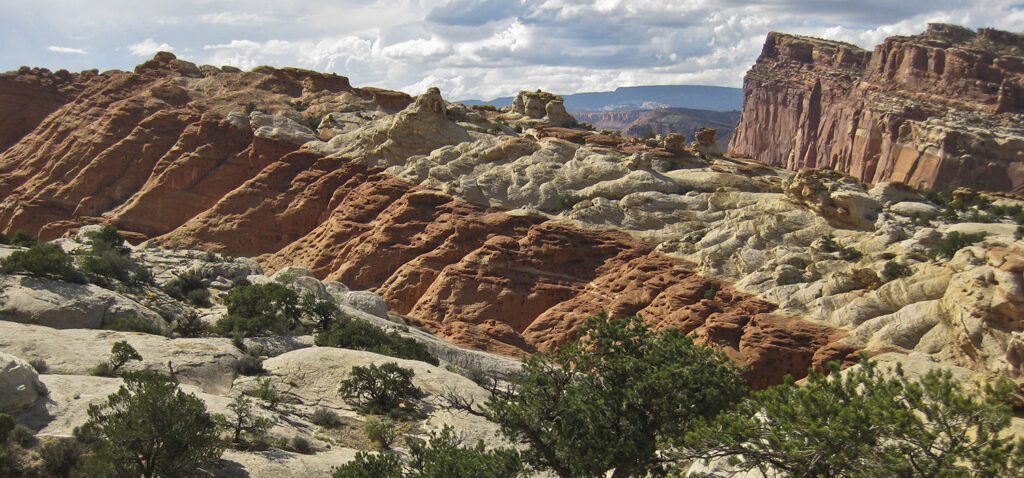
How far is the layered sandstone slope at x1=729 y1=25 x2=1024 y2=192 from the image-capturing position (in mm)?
89750

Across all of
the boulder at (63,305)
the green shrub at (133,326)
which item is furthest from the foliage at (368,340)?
the boulder at (63,305)

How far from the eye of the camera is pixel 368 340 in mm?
27656

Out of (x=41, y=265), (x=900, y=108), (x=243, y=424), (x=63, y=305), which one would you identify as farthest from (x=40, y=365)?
(x=900, y=108)

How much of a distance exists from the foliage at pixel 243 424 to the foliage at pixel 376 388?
4117 millimetres

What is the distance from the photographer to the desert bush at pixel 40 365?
60.9 ft

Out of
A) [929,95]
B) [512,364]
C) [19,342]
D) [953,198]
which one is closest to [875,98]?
[929,95]

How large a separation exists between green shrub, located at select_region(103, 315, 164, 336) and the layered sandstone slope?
5143 centimetres

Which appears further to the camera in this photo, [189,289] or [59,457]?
[189,289]

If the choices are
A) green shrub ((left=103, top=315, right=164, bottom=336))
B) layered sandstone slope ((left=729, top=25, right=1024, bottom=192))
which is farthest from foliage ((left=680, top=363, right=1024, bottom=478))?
layered sandstone slope ((left=729, top=25, right=1024, bottom=192))

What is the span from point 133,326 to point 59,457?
10593mm

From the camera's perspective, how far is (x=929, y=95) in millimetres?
108125

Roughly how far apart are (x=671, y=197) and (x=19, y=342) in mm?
30469

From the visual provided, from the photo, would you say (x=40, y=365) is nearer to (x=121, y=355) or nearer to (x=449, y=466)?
(x=121, y=355)

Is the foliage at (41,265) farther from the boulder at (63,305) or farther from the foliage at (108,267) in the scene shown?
the foliage at (108,267)
